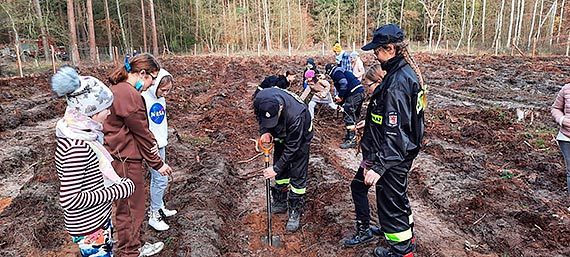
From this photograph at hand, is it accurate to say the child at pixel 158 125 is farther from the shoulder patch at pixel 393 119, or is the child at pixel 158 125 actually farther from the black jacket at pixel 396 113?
the shoulder patch at pixel 393 119

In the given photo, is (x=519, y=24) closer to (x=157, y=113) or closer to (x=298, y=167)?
(x=298, y=167)

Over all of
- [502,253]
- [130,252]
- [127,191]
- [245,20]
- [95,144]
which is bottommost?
[502,253]

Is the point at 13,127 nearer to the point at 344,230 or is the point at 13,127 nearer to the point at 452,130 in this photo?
the point at 344,230

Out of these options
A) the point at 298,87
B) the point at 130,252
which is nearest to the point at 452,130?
the point at 298,87

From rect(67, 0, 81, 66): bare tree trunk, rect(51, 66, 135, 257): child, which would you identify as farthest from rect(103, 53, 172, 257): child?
rect(67, 0, 81, 66): bare tree trunk

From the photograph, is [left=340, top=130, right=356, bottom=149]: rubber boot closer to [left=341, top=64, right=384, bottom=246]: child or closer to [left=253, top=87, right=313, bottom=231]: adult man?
[left=253, top=87, right=313, bottom=231]: adult man

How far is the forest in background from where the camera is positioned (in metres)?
35.4

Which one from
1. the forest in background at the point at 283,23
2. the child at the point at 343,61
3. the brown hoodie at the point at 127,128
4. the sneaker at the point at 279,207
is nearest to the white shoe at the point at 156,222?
the brown hoodie at the point at 127,128

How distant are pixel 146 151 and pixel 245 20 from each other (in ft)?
135

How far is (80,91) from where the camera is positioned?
92.1 inches

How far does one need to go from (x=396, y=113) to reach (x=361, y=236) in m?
1.56

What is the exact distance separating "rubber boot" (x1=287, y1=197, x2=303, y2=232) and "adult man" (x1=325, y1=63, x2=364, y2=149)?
3418 millimetres

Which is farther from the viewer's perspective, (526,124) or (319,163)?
(526,124)

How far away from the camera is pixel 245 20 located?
4228 centimetres
